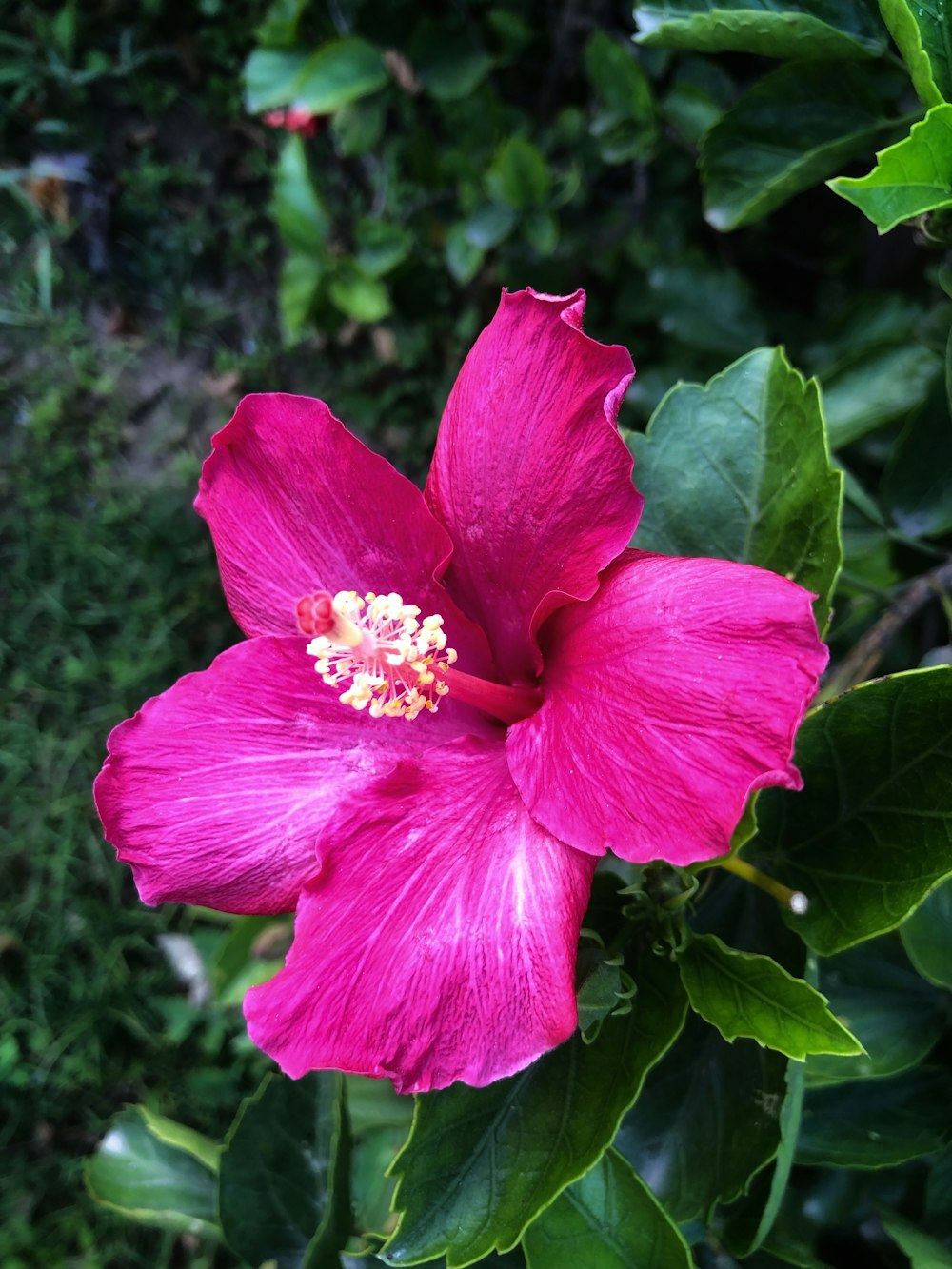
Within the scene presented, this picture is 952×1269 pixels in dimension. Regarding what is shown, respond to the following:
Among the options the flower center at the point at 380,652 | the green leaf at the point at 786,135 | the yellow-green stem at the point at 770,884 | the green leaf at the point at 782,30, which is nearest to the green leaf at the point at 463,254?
the green leaf at the point at 786,135

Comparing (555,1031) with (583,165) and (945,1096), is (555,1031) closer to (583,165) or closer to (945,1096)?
(945,1096)

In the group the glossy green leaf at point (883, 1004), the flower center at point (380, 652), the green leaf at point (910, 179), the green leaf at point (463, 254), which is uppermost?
the green leaf at point (910, 179)

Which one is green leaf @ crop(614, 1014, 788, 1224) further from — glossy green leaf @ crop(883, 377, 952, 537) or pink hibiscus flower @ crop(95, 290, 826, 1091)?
glossy green leaf @ crop(883, 377, 952, 537)


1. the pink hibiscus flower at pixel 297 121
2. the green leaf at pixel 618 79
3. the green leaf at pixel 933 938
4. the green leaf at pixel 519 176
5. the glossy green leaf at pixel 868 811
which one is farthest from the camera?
the pink hibiscus flower at pixel 297 121

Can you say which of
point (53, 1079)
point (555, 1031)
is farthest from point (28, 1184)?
point (555, 1031)

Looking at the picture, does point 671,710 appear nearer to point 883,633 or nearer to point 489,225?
point 883,633

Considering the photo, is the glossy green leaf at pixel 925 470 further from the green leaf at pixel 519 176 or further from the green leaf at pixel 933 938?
the green leaf at pixel 519 176

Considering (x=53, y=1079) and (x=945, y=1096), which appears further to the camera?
(x=53, y=1079)
